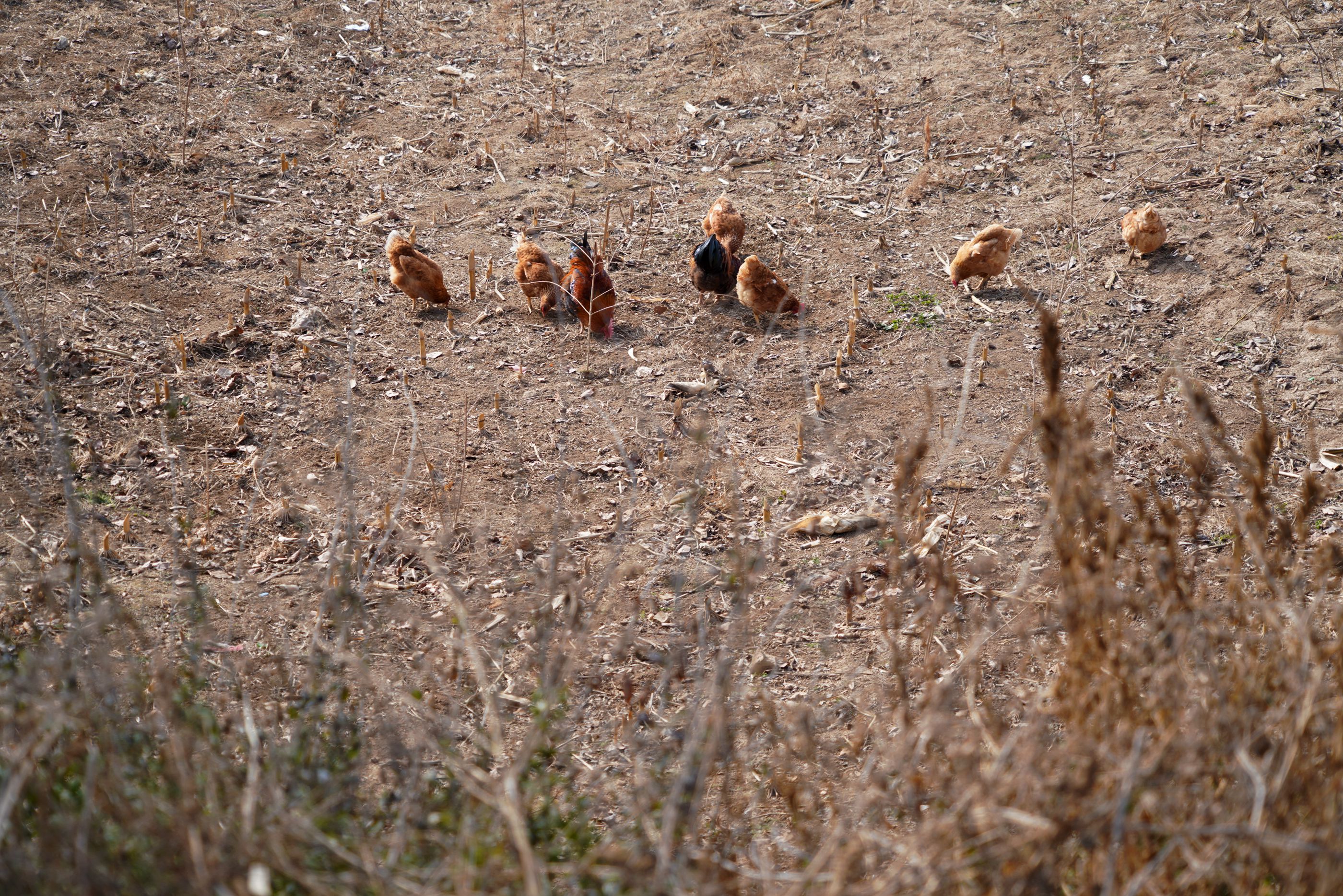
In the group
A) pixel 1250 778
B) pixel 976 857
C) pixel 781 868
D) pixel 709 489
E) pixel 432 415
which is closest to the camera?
pixel 976 857

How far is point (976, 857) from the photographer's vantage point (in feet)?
5.76

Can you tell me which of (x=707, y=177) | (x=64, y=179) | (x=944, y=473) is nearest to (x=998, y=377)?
(x=944, y=473)

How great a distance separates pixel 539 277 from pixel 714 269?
3.35 ft

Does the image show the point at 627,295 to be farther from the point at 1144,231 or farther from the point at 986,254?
the point at 1144,231

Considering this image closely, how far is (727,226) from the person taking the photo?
246 inches

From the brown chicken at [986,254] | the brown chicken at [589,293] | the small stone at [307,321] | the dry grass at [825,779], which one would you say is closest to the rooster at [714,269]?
the brown chicken at [589,293]

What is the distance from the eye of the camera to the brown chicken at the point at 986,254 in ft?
19.1

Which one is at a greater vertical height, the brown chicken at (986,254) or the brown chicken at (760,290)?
the brown chicken at (986,254)

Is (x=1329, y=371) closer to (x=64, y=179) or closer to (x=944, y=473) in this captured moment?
(x=944, y=473)

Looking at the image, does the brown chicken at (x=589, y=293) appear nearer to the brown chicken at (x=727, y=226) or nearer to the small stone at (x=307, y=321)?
the brown chicken at (x=727, y=226)

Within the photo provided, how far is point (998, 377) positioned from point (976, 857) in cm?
401

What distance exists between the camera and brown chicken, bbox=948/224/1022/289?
19.1ft

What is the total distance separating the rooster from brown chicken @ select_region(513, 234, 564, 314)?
811 millimetres

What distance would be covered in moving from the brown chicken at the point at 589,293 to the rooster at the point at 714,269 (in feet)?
1.72
